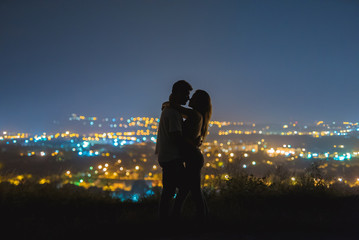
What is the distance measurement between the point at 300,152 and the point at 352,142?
13.0 meters

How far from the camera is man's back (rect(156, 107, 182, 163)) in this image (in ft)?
9.82

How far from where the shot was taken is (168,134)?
3111 mm

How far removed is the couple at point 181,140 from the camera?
3070 millimetres

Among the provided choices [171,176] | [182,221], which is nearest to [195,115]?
[171,176]

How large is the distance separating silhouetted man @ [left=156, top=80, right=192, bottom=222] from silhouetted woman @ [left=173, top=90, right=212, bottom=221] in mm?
100

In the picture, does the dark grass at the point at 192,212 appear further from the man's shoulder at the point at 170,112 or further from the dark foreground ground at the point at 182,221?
the man's shoulder at the point at 170,112

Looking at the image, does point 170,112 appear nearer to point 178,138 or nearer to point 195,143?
point 178,138

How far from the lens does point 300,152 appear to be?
35000 millimetres

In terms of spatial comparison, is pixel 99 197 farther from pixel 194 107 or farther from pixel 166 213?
pixel 194 107

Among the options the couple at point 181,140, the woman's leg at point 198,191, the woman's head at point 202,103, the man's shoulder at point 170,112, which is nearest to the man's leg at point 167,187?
the couple at point 181,140

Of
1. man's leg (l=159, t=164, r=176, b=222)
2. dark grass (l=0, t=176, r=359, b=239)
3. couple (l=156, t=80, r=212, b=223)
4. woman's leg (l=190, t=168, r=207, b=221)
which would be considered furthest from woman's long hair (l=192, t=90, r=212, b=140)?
dark grass (l=0, t=176, r=359, b=239)

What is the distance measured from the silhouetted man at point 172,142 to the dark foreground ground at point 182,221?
713mm

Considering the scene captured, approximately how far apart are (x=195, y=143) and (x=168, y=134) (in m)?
0.40

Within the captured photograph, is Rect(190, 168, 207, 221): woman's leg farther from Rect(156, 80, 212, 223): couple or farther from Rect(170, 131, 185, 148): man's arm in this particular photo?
Rect(170, 131, 185, 148): man's arm
